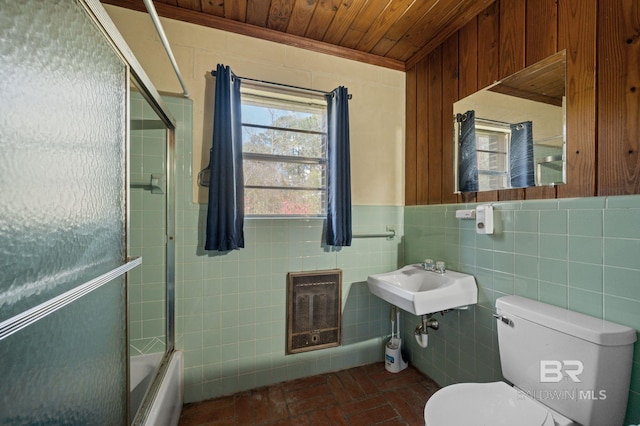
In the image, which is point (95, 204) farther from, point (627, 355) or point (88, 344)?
point (627, 355)

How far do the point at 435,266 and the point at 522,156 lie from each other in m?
0.82

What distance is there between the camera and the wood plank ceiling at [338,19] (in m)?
1.56

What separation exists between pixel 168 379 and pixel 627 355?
6.56 feet

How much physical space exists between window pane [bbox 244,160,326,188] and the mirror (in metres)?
0.98

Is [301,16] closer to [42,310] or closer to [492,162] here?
[492,162]

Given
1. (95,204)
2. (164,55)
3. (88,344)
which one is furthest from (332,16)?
(88,344)

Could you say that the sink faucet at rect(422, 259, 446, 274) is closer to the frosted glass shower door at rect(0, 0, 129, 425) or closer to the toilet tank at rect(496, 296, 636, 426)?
the toilet tank at rect(496, 296, 636, 426)

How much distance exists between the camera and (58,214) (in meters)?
0.61

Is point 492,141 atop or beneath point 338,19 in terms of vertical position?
beneath

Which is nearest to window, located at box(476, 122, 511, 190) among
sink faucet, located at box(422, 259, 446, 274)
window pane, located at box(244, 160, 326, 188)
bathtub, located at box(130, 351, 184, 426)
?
sink faucet, located at box(422, 259, 446, 274)

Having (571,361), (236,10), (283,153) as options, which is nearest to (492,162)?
(571,361)

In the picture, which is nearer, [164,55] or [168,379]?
[168,379]

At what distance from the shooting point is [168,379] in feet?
4.47

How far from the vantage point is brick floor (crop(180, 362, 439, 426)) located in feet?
4.92
